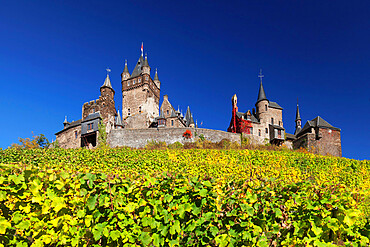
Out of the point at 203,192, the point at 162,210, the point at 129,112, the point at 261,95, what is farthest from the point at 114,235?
the point at 129,112

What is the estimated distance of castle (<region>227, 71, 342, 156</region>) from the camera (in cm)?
3075

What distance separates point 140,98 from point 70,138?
17.7 meters

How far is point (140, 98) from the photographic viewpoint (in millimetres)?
48938

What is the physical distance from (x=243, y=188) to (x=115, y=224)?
2.43 m

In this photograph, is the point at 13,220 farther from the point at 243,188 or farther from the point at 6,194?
the point at 243,188

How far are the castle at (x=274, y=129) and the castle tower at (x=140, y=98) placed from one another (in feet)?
62.3

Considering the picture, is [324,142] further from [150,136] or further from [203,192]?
[203,192]

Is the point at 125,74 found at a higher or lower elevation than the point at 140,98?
higher

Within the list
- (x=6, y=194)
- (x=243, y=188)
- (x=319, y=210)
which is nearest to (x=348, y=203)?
(x=319, y=210)

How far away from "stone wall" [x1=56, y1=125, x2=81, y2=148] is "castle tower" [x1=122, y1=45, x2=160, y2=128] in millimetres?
11693

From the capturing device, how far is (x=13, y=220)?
11.7 ft

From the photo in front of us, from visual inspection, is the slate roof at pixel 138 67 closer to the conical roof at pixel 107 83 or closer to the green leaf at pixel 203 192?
the conical roof at pixel 107 83

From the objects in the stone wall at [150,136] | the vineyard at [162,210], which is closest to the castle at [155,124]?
the stone wall at [150,136]

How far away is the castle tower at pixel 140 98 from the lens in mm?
47125
